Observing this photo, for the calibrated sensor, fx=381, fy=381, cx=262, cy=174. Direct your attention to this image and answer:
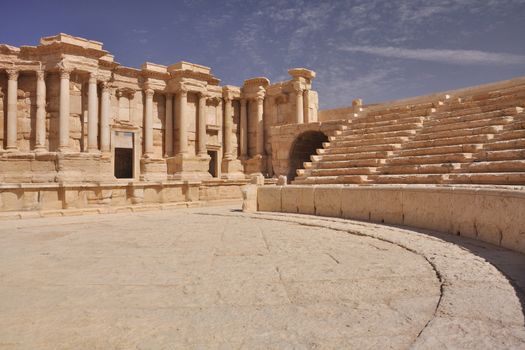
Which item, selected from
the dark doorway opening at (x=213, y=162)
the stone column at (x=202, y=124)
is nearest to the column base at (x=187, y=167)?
the stone column at (x=202, y=124)

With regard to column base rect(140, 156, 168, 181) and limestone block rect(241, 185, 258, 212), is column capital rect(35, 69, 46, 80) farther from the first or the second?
limestone block rect(241, 185, 258, 212)

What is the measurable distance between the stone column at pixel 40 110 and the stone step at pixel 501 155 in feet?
55.7

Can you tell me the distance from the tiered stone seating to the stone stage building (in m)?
4.61

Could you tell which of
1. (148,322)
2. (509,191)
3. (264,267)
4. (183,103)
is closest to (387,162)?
(509,191)

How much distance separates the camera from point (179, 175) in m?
20.1

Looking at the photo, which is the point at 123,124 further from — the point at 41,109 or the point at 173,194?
the point at 173,194

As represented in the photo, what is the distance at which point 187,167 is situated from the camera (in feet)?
66.8

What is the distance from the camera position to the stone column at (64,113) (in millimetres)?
16875

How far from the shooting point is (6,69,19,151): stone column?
17.1m

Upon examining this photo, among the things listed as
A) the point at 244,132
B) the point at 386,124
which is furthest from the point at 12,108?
the point at 386,124

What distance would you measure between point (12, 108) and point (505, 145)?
1906cm

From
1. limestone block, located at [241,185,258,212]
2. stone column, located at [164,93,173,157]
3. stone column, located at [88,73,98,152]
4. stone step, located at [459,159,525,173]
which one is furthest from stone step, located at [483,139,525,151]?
stone column, located at [164,93,173,157]

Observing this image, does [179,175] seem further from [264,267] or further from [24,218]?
[264,267]

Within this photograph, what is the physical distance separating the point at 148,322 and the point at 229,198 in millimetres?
12072
